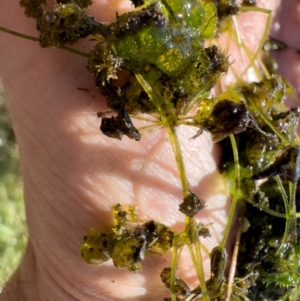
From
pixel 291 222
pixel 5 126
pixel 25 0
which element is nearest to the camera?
pixel 25 0

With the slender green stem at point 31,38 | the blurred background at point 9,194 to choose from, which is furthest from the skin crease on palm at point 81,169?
the blurred background at point 9,194

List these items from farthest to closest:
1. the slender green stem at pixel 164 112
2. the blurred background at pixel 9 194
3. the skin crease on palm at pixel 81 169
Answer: the blurred background at pixel 9 194
the skin crease on palm at pixel 81 169
the slender green stem at pixel 164 112

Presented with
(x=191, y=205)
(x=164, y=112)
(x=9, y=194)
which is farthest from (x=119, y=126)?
(x=9, y=194)

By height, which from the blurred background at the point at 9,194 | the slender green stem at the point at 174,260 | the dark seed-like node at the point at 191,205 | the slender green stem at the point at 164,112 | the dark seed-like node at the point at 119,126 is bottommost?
the slender green stem at the point at 174,260

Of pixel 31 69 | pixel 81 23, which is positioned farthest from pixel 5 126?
pixel 81 23

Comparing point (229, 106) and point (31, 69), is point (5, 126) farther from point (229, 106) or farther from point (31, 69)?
point (229, 106)

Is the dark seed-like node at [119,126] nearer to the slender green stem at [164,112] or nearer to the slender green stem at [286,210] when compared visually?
the slender green stem at [164,112]
